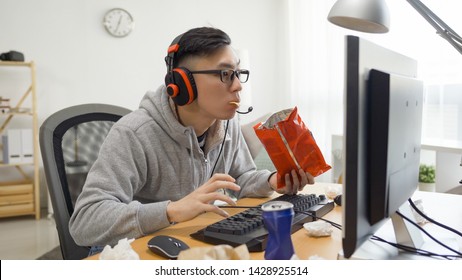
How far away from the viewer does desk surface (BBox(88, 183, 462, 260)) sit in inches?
32.3

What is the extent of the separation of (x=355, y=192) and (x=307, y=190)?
2.63 feet

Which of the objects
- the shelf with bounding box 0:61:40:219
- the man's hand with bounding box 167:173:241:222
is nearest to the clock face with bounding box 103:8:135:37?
the shelf with bounding box 0:61:40:219

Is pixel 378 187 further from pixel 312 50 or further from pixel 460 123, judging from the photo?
pixel 312 50

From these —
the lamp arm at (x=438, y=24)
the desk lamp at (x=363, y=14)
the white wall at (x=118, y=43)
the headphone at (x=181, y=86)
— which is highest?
the white wall at (x=118, y=43)

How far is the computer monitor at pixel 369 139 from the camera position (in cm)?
59

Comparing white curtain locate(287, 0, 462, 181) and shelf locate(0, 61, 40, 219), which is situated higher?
white curtain locate(287, 0, 462, 181)

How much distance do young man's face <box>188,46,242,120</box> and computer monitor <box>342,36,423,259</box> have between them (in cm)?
55

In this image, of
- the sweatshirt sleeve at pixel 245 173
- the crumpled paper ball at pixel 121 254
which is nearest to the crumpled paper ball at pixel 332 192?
the sweatshirt sleeve at pixel 245 173

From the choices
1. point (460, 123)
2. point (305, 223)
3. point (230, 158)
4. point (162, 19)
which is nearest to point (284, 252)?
point (305, 223)

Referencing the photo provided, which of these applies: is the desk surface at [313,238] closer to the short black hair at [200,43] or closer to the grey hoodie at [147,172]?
the grey hoodie at [147,172]

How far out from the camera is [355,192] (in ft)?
1.95

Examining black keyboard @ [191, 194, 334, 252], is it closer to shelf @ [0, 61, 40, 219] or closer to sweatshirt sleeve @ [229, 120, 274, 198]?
sweatshirt sleeve @ [229, 120, 274, 198]

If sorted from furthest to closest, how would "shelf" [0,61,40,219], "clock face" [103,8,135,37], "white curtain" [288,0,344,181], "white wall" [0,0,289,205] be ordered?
"clock face" [103,8,135,37]
"white wall" [0,0,289,205]
"white curtain" [288,0,344,181]
"shelf" [0,61,40,219]

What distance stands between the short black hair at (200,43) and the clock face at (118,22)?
2.86 meters
